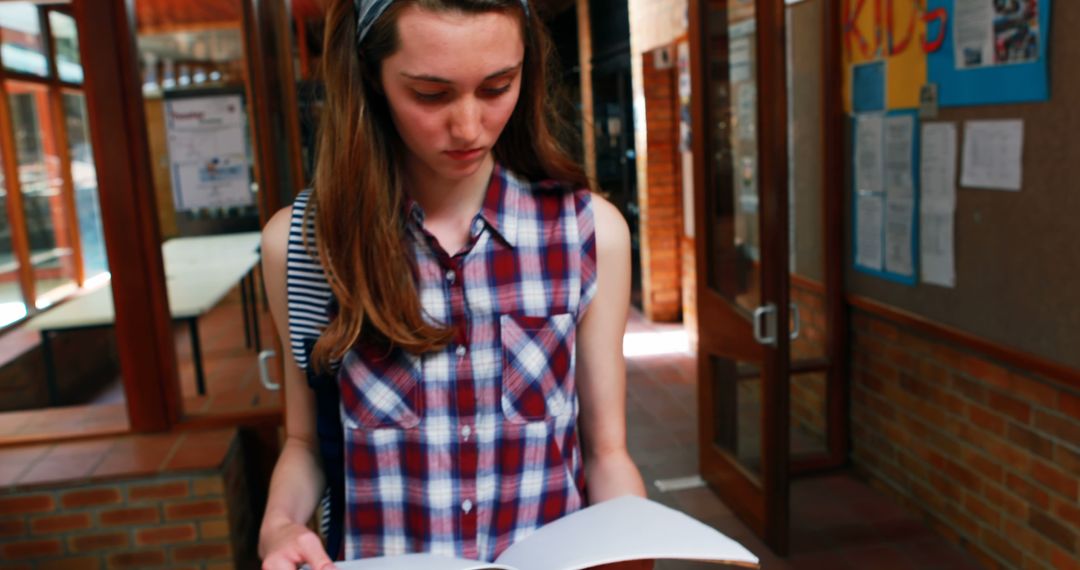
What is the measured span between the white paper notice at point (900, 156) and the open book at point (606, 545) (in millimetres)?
2596

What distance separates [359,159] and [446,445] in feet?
1.06

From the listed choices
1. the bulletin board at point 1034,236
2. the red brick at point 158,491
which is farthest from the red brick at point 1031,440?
the red brick at point 158,491

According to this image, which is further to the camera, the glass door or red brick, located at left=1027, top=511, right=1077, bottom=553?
the glass door

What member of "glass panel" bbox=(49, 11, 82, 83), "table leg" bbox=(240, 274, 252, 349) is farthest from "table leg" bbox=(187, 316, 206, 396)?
"glass panel" bbox=(49, 11, 82, 83)

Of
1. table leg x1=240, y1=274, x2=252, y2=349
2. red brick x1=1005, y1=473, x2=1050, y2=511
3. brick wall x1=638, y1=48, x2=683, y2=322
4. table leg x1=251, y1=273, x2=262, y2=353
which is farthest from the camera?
brick wall x1=638, y1=48, x2=683, y2=322

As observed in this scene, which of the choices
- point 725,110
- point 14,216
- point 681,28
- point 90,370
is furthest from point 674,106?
point 14,216

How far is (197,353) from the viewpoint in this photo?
336cm

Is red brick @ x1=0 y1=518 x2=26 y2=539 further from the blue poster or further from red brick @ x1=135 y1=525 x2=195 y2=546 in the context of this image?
the blue poster

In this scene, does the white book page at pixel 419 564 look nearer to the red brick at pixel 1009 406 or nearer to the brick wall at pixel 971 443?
the brick wall at pixel 971 443

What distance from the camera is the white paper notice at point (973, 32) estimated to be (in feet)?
8.67

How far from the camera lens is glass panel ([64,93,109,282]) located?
820 cm

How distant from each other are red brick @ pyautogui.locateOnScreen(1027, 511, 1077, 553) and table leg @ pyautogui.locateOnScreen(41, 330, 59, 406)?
4.23 metres

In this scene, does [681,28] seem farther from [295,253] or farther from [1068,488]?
[295,253]

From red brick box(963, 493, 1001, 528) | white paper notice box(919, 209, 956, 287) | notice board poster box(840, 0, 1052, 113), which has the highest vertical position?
notice board poster box(840, 0, 1052, 113)
